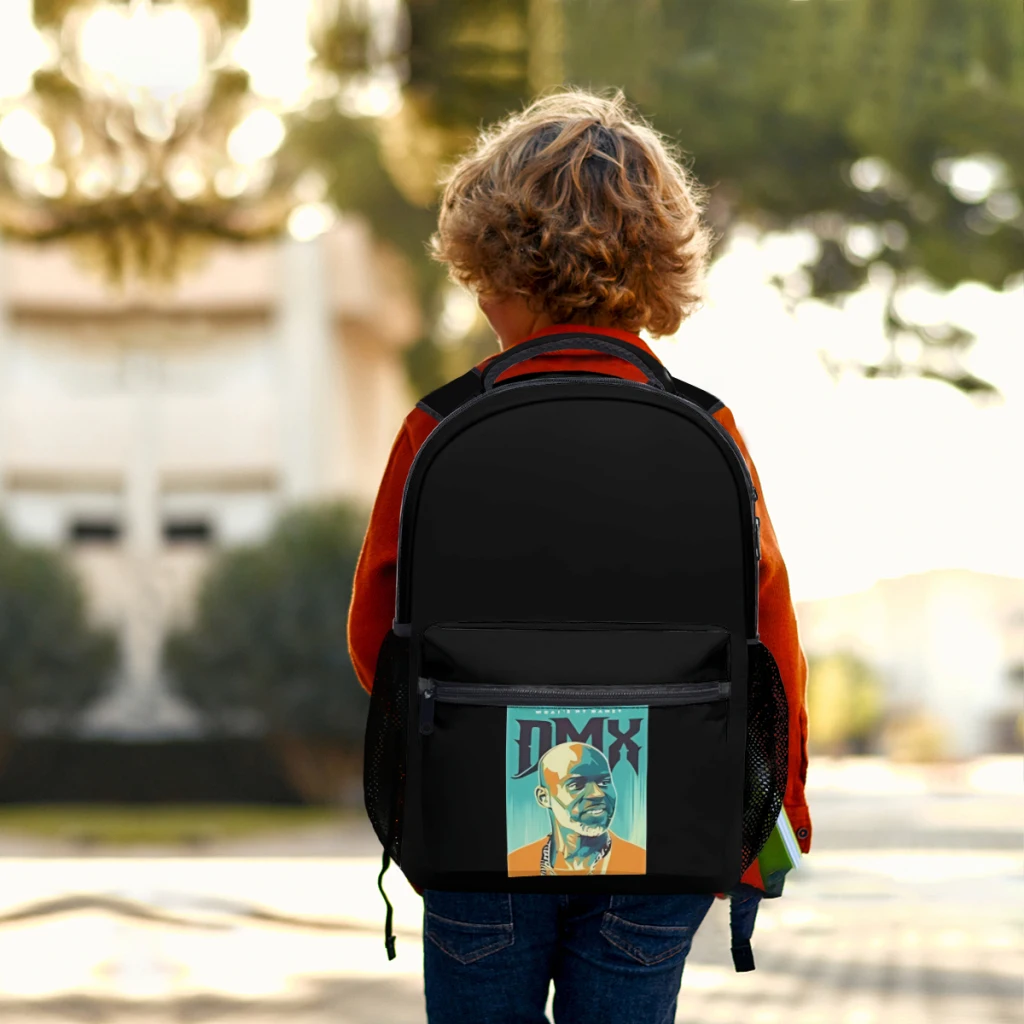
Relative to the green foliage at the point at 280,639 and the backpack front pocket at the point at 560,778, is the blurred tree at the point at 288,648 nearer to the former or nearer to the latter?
the green foliage at the point at 280,639

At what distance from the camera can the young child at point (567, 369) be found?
5.90ft

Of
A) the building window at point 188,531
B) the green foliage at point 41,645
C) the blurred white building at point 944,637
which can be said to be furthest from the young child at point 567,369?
the blurred white building at point 944,637

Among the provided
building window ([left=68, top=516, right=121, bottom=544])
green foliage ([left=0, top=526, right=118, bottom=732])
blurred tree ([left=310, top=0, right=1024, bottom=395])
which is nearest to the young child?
blurred tree ([left=310, top=0, right=1024, bottom=395])

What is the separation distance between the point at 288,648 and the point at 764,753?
56.3 ft

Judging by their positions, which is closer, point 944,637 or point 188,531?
point 188,531

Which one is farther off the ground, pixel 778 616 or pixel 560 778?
pixel 778 616

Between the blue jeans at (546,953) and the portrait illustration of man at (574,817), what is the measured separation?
0.27 ft

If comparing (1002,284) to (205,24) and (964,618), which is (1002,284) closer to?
(205,24)

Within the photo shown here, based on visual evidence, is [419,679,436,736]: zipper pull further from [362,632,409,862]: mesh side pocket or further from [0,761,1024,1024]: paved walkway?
[0,761,1024,1024]: paved walkway

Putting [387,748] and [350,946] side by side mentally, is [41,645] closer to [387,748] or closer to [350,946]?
[350,946]

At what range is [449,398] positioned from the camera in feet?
5.89

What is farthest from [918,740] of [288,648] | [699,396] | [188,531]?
[699,396]

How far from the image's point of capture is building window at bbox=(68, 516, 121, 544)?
23328 mm

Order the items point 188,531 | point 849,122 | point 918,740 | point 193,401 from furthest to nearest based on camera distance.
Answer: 1. point 918,740
2. point 188,531
3. point 193,401
4. point 849,122
